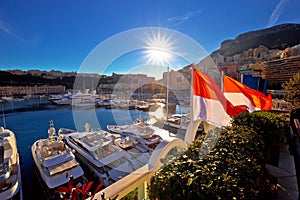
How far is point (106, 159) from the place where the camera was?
5453 mm

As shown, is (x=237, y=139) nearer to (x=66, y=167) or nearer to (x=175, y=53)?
(x=175, y=53)

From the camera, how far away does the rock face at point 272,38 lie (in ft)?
94.2

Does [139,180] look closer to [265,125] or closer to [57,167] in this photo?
[265,125]

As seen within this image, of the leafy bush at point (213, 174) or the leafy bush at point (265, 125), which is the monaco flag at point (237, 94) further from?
the leafy bush at point (213, 174)

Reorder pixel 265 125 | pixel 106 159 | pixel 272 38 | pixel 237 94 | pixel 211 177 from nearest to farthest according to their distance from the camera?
pixel 211 177 < pixel 265 125 < pixel 237 94 < pixel 106 159 < pixel 272 38

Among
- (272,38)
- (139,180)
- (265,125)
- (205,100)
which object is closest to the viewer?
(139,180)

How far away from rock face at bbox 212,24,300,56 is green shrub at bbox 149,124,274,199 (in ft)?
115

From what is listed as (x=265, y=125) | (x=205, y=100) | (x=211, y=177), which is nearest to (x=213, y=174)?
(x=211, y=177)

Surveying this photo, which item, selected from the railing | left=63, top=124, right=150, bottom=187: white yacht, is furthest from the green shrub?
left=63, top=124, right=150, bottom=187: white yacht

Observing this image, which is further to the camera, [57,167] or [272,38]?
[272,38]

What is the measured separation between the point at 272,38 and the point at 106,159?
4628 centimetres

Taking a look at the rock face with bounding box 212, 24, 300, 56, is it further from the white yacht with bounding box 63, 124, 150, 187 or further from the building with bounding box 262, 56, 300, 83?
the white yacht with bounding box 63, 124, 150, 187

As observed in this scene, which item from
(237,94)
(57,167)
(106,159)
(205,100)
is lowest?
(106,159)

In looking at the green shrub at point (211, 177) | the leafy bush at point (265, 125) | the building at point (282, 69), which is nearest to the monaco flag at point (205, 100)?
the leafy bush at point (265, 125)
